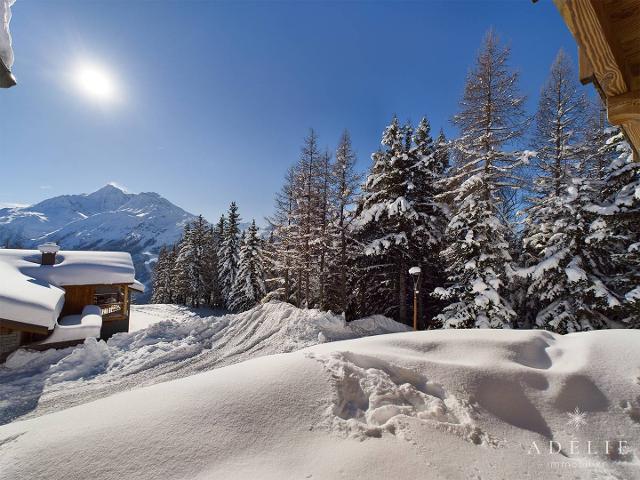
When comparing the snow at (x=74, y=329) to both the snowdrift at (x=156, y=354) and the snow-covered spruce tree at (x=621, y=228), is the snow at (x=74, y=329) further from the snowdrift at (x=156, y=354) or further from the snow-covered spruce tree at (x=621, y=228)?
the snow-covered spruce tree at (x=621, y=228)

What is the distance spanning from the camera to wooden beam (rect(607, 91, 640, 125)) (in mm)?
2000

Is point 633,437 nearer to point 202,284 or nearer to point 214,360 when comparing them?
point 214,360

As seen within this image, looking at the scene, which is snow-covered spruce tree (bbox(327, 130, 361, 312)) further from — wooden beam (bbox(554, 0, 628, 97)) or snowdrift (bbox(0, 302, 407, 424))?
wooden beam (bbox(554, 0, 628, 97))

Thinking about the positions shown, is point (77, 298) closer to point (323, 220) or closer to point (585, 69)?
point (323, 220)

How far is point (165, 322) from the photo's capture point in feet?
46.9

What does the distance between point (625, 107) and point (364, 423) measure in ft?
11.6

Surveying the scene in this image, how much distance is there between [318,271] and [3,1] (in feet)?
52.4

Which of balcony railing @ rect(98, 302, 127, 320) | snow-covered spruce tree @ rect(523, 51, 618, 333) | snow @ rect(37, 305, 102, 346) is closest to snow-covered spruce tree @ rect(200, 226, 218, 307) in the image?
balcony railing @ rect(98, 302, 127, 320)

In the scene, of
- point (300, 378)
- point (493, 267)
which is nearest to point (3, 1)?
point (300, 378)

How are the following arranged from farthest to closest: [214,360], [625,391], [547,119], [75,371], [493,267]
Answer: [547,119] < [493,267] < [214,360] < [75,371] < [625,391]

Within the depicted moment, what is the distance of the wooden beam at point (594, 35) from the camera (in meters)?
1.67

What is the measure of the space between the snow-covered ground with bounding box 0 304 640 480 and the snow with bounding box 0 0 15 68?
10.8ft

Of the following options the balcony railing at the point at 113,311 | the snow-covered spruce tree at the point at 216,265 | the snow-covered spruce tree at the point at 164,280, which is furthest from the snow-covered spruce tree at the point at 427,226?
the snow-covered spruce tree at the point at 164,280

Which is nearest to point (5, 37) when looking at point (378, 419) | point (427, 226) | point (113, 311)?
point (378, 419)
